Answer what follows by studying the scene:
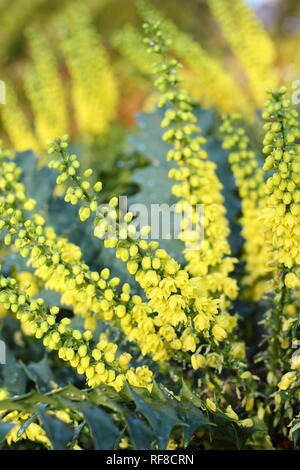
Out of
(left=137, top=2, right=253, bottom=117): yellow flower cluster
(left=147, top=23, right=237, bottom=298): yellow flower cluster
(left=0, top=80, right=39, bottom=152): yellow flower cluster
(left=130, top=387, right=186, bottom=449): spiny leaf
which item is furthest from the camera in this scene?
(left=0, top=80, right=39, bottom=152): yellow flower cluster

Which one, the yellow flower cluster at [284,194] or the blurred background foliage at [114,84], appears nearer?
the yellow flower cluster at [284,194]

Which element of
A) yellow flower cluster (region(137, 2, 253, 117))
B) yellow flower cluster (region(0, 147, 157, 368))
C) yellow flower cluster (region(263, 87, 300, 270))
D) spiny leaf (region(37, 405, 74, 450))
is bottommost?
spiny leaf (region(37, 405, 74, 450))

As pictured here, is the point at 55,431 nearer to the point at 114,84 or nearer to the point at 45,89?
the point at 45,89

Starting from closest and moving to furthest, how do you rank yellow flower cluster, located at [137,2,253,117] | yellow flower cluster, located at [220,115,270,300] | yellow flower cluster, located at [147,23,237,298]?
yellow flower cluster, located at [147,23,237,298] < yellow flower cluster, located at [220,115,270,300] < yellow flower cluster, located at [137,2,253,117]

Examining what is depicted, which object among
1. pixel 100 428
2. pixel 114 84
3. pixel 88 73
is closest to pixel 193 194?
pixel 100 428

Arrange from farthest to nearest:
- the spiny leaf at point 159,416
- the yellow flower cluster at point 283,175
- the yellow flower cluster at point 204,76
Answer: the yellow flower cluster at point 204,76
the yellow flower cluster at point 283,175
the spiny leaf at point 159,416

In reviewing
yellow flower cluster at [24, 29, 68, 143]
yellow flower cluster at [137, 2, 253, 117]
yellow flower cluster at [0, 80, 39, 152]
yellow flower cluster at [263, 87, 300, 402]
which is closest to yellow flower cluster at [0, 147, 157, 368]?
yellow flower cluster at [263, 87, 300, 402]

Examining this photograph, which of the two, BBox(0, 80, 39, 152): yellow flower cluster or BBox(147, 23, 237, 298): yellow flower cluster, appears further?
BBox(0, 80, 39, 152): yellow flower cluster

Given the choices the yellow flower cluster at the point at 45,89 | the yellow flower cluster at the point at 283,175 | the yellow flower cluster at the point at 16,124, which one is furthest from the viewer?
the yellow flower cluster at the point at 16,124

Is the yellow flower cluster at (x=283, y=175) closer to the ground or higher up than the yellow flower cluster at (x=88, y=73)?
closer to the ground

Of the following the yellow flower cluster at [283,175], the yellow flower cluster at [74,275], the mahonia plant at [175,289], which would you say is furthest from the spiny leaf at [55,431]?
the yellow flower cluster at [283,175]

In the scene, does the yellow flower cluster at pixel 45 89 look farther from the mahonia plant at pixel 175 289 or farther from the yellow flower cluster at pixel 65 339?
the yellow flower cluster at pixel 65 339

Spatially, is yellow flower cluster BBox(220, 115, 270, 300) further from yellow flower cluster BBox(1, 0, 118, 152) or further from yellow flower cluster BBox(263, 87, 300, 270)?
yellow flower cluster BBox(1, 0, 118, 152)
